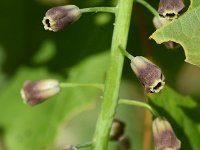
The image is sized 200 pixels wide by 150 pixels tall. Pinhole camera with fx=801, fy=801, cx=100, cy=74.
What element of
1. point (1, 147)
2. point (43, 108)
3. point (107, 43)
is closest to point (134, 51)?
point (107, 43)

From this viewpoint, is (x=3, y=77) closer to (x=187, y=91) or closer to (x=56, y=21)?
(x=187, y=91)

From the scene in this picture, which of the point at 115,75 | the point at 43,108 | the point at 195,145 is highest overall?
the point at 115,75

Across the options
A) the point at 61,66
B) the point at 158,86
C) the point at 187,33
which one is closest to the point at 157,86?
the point at 158,86

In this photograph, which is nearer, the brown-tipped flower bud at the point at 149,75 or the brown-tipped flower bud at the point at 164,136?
the brown-tipped flower bud at the point at 149,75

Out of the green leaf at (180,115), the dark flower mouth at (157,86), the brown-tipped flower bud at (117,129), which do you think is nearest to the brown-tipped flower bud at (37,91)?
the brown-tipped flower bud at (117,129)

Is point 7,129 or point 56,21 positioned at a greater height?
point 56,21

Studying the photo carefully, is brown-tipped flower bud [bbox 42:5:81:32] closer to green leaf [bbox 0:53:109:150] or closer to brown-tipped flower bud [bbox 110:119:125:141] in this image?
brown-tipped flower bud [bbox 110:119:125:141]

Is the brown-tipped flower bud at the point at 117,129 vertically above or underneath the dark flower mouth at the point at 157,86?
underneath

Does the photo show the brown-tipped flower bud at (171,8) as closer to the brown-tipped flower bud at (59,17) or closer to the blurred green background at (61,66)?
the brown-tipped flower bud at (59,17)
